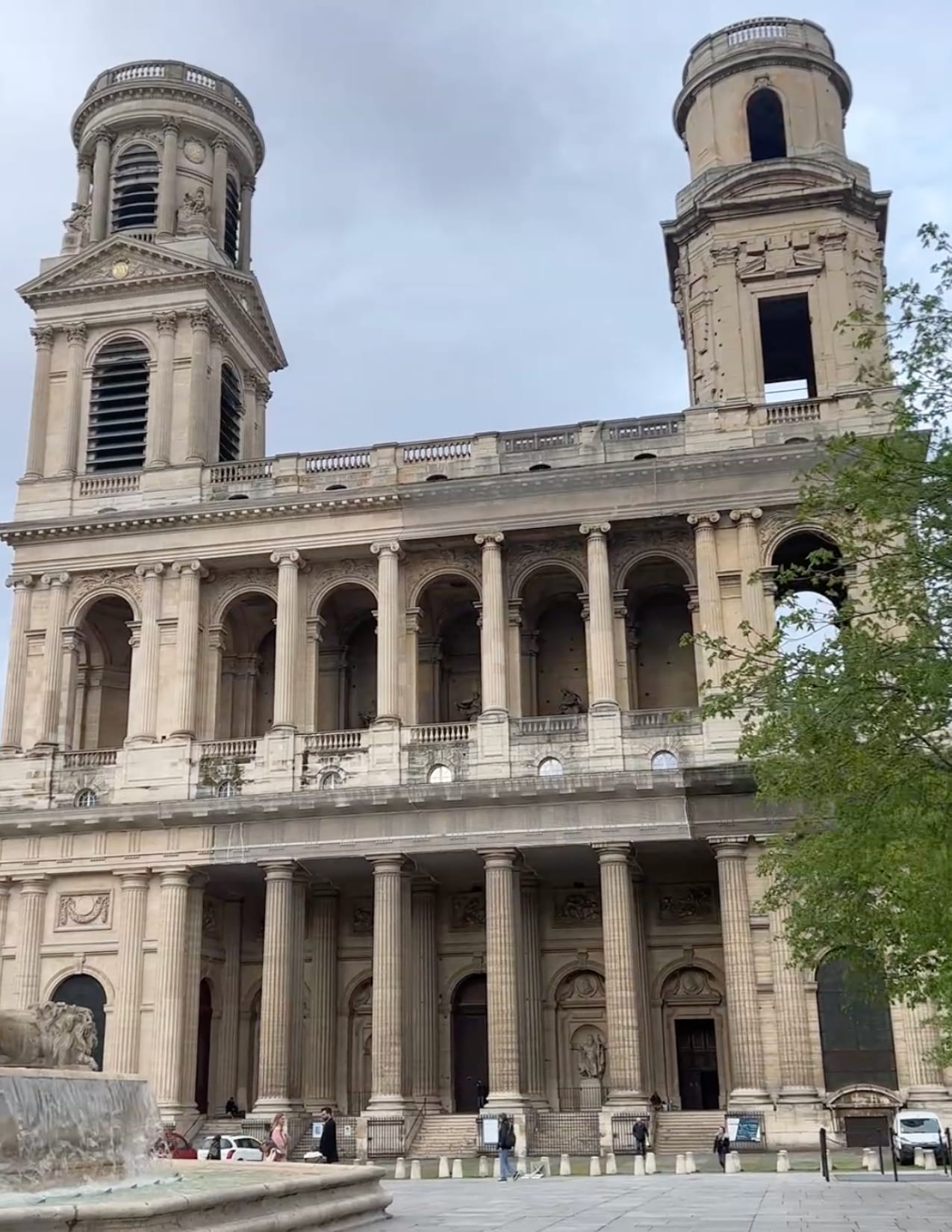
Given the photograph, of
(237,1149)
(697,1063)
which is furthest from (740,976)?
(237,1149)

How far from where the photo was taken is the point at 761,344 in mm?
44594

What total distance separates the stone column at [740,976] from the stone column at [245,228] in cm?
2796

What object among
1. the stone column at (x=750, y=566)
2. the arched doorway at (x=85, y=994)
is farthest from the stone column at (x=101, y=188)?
the arched doorway at (x=85, y=994)

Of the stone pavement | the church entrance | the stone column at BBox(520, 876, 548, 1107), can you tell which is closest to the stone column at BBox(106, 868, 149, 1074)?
the stone column at BBox(520, 876, 548, 1107)

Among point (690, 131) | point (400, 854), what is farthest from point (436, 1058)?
point (690, 131)

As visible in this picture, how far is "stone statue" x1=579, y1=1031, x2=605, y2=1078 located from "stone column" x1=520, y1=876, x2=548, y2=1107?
3.65 feet

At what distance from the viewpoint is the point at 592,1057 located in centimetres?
4041

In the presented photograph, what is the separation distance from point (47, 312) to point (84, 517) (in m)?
8.46

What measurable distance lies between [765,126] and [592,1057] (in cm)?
3031

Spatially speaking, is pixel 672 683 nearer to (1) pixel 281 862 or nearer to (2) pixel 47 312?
(1) pixel 281 862

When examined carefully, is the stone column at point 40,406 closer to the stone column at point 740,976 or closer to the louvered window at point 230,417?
the louvered window at point 230,417

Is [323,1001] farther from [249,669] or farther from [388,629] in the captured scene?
[388,629]

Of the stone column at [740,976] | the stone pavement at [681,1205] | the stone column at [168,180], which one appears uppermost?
the stone column at [168,180]

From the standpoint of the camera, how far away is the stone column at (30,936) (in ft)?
130
